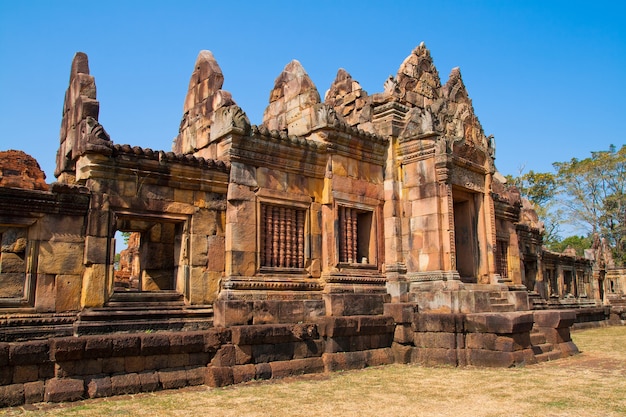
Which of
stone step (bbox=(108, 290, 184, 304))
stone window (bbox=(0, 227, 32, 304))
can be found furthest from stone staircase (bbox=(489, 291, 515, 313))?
stone window (bbox=(0, 227, 32, 304))

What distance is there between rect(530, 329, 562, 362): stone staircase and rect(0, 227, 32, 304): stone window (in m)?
9.22

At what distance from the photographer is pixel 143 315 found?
8906 mm

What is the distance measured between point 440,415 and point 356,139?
6.51m

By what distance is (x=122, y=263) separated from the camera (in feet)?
51.3

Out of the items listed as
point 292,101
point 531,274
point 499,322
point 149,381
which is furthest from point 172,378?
point 531,274

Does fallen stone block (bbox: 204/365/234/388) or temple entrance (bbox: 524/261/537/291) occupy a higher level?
temple entrance (bbox: 524/261/537/291)

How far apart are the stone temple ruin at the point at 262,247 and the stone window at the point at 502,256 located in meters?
3.14

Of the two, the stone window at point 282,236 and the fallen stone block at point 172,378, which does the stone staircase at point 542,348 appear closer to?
the stone window at point 282,236

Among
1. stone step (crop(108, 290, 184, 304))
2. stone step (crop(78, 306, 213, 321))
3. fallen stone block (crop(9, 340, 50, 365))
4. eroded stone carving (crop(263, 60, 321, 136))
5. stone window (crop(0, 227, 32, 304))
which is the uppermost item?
eroded stone carving (crop(263, 60, 321, 136))

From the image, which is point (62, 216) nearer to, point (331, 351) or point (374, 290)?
point (331, 351)

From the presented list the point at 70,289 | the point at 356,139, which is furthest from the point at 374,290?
the point at 70,289

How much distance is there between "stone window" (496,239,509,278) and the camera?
16375mm

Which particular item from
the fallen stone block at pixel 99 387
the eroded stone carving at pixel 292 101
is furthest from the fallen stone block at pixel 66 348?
the eroded stone carving at pixel 292 101

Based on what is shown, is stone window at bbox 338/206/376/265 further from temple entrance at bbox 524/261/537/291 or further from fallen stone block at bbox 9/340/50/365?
temple entrance at bbox 524/261/537/291
